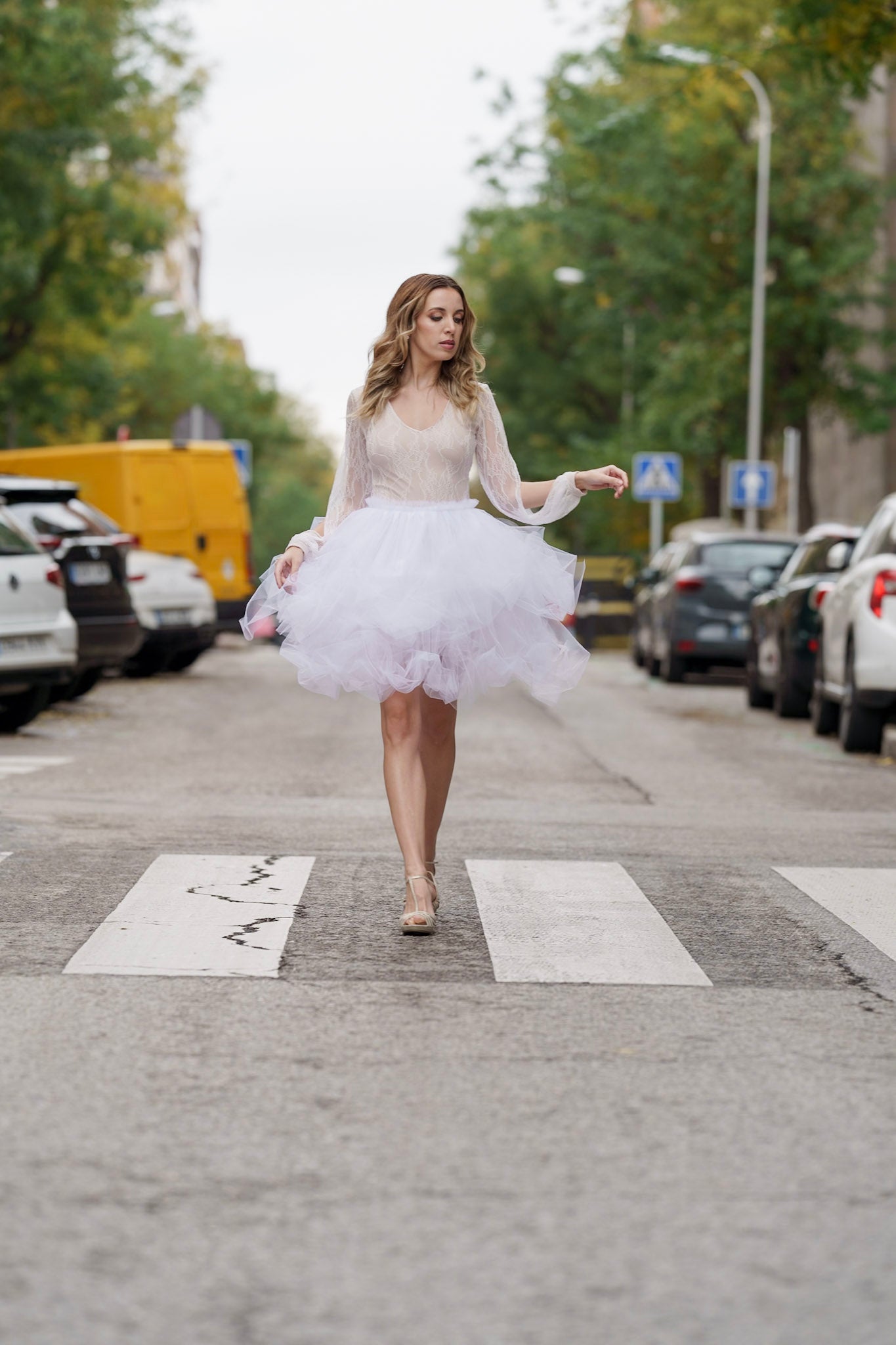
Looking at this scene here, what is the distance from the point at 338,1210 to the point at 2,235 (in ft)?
92.1

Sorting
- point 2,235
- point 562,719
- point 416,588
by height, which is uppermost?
point 2,235

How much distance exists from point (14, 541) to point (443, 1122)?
36.3ft

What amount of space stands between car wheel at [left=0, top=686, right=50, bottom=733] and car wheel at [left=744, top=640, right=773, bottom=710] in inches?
277

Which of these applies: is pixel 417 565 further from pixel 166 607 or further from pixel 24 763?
pixel 166 607

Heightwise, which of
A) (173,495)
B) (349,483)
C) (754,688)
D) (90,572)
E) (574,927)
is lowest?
(754,688)

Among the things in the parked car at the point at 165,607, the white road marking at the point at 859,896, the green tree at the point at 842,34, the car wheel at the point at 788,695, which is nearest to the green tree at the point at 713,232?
the parked car at the point at 165,607

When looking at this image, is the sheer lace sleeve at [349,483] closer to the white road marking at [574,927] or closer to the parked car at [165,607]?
the white road marking at [574,927]

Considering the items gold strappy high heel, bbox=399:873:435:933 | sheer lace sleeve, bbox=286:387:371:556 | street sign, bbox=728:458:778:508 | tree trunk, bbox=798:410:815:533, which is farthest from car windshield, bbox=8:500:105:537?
tree trunk, bbox=798:410:815:533

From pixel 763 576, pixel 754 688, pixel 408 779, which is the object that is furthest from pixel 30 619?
pixel 763 576

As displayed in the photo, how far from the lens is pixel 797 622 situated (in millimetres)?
18016

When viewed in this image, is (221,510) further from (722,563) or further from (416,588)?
(416,588)

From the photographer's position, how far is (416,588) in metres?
6.84

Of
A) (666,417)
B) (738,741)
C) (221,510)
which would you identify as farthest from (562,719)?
(666,417)

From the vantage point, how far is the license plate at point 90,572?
17.9 metres
